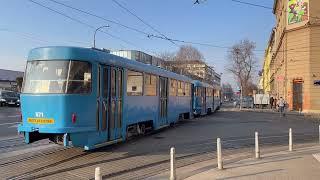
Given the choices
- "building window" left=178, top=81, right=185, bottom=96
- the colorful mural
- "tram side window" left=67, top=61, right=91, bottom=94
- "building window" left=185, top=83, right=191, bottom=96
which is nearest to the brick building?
the colorful mural

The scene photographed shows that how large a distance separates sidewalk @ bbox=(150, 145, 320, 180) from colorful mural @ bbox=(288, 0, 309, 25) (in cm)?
3836

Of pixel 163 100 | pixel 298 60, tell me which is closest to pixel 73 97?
pixel 163 100

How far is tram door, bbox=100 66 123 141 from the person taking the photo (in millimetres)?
13312

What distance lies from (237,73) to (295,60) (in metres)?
35.1

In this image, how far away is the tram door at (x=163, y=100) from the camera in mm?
20697

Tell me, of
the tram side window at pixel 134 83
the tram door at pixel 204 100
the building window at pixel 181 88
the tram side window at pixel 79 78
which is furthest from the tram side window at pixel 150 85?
the tram door at pixel 204 100

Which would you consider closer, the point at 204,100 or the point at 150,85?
the point at 150,85

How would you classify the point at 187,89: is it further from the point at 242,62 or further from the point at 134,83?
the point at 242,62

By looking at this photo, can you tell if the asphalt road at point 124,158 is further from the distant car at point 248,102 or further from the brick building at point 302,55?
the distant car at point 248,102

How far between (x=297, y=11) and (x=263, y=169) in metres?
42.8

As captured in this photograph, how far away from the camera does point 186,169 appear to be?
11.4 metres

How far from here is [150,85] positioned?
1870 cm

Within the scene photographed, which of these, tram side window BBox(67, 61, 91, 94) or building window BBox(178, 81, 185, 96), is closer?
tram side window BBox(67, 61, 91, 94)

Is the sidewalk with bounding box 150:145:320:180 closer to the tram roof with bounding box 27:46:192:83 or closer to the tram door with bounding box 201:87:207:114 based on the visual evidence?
the tram roof with bounding box 27:46:192:83
